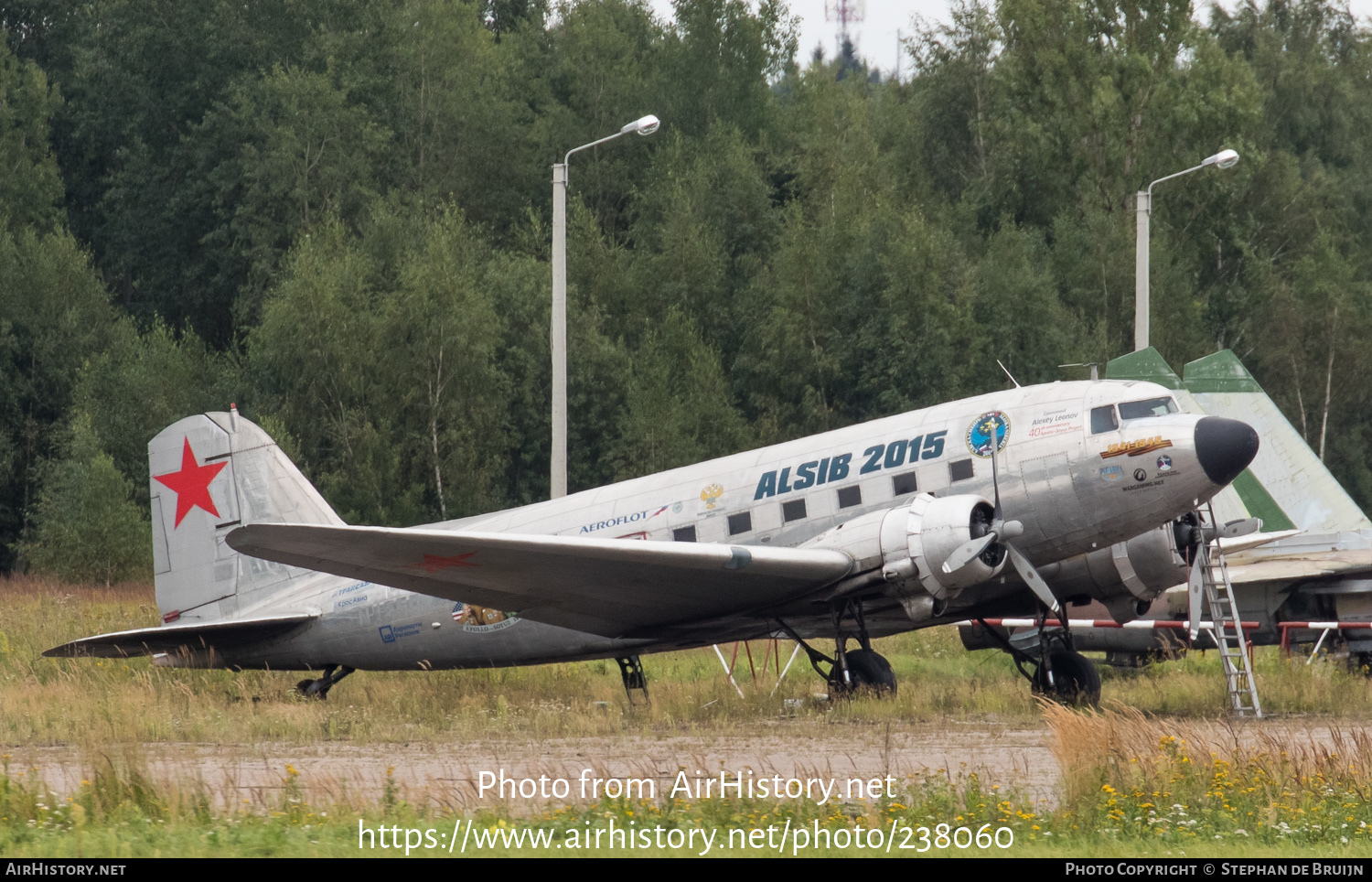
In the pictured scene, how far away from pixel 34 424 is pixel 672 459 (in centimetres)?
1802

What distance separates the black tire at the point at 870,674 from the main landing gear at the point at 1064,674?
5.03ft

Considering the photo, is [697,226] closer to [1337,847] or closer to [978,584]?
[978,584]

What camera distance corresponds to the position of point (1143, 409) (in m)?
14.7

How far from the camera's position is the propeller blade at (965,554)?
550 inches

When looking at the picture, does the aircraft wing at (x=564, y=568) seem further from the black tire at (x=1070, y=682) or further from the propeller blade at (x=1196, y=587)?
the propeller blade at (x=1196, y=587)

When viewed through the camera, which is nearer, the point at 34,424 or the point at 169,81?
the point at 34,424

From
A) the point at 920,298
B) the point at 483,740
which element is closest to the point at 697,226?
the point at 920,298

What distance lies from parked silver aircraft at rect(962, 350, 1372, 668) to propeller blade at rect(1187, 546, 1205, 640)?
1897mm

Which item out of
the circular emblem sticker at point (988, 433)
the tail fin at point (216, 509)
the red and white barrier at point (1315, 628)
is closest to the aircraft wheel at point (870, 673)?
the circular emblem sticker at point (988, 433)

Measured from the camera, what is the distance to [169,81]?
176 feet

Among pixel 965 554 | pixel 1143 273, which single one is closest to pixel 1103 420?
pixel 965 554

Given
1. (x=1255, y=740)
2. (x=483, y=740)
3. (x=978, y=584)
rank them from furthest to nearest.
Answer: (x=978, y=584), (x=483, y=740), (x=1255, y=740)

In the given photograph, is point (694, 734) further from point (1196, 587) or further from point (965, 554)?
point (1196, 587)
